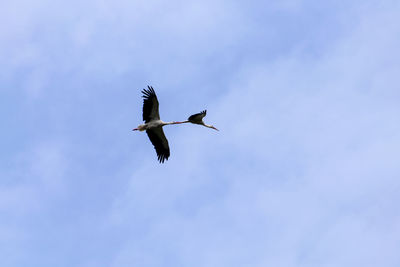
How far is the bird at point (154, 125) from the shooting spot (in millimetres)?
49531

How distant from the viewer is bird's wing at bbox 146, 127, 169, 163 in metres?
51.1

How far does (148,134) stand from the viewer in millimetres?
51281

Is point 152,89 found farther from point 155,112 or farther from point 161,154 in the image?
point 161,154

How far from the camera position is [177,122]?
5122cm

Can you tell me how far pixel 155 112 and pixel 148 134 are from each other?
1.89 metres

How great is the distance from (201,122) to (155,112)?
116 inches

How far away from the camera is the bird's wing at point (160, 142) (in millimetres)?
51106

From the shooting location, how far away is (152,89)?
49.5 meters

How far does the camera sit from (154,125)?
50.1 metres

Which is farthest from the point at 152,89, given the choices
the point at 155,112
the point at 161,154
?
the point at 161,154

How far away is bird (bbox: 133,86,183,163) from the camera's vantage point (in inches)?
1950

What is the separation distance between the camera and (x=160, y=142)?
170 feet

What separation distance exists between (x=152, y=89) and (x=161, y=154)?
4.51 m

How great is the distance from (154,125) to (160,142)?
195 cm
